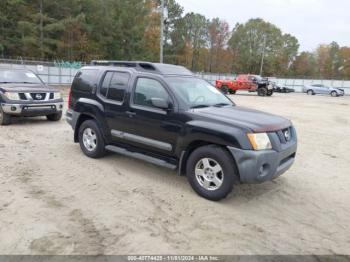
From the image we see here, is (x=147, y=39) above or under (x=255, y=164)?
above

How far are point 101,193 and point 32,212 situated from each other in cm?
102

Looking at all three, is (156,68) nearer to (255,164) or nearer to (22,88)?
(255,164)

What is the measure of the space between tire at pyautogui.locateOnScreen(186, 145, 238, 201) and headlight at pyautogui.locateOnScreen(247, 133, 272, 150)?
37 cm

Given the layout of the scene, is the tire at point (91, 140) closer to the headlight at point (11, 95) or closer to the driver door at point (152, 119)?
the driver door at point (152, 119)

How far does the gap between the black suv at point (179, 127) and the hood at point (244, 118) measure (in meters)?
0.01

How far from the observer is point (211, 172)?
491 centimetres

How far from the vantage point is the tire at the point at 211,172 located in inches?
184

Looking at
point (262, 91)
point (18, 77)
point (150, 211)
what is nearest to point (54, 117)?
point (18, 77)

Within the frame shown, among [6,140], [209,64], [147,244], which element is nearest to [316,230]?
A: [147,244]

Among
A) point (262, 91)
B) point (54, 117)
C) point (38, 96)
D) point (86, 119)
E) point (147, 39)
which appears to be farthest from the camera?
point (147, 39)

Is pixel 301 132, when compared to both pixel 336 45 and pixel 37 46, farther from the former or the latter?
pixel 336 45

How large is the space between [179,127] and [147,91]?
3.29 feet

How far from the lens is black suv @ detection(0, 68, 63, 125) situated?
932 cm

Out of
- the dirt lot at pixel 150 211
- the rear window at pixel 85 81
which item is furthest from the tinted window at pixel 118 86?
the dirt lot at pixel 150 211
